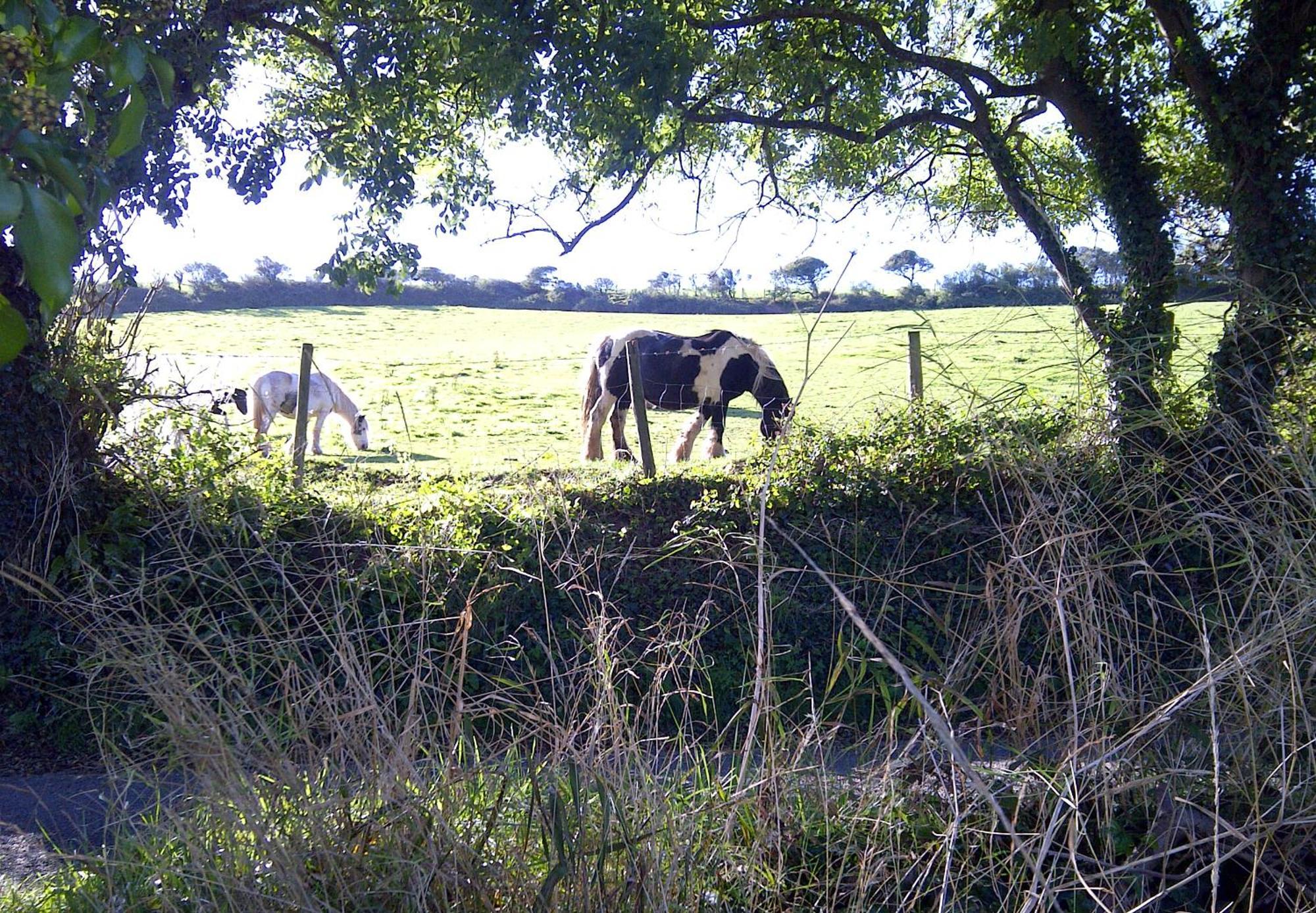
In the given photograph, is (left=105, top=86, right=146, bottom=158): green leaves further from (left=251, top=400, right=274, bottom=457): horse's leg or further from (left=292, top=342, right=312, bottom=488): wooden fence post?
(left=251, top=400, right=274, bottom=457): horse's leg

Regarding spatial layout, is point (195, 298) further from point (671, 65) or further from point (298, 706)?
point (298, 706)

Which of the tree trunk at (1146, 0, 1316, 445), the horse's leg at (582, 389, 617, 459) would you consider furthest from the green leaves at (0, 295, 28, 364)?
the horse's leg at (582, 389, 617, 459)

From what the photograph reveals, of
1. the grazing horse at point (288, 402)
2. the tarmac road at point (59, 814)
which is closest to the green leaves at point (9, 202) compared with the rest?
the tarmac road at point (59, 814)

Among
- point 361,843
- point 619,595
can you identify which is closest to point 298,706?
point 361,843

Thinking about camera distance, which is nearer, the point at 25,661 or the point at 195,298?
the point at 25,661

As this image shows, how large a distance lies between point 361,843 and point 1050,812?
2095 millimetres

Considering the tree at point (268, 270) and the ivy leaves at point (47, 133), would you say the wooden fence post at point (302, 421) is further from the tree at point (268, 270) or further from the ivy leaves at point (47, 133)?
the tree at point (268, 270)

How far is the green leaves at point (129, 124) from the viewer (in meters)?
1.75

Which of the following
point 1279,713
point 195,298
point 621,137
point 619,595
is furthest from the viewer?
point 195,298

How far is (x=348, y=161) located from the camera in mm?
10398

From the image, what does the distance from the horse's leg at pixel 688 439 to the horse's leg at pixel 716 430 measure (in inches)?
7.6

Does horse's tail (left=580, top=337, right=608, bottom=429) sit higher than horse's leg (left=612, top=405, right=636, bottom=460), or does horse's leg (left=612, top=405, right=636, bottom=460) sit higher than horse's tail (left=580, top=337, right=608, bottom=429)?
horse's tail (left=580, top=337, right=608, bottom=429)

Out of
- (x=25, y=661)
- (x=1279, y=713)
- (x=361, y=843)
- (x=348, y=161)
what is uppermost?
(x=348, y=161)

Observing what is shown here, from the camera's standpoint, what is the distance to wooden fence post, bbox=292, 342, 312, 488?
27.2ft
